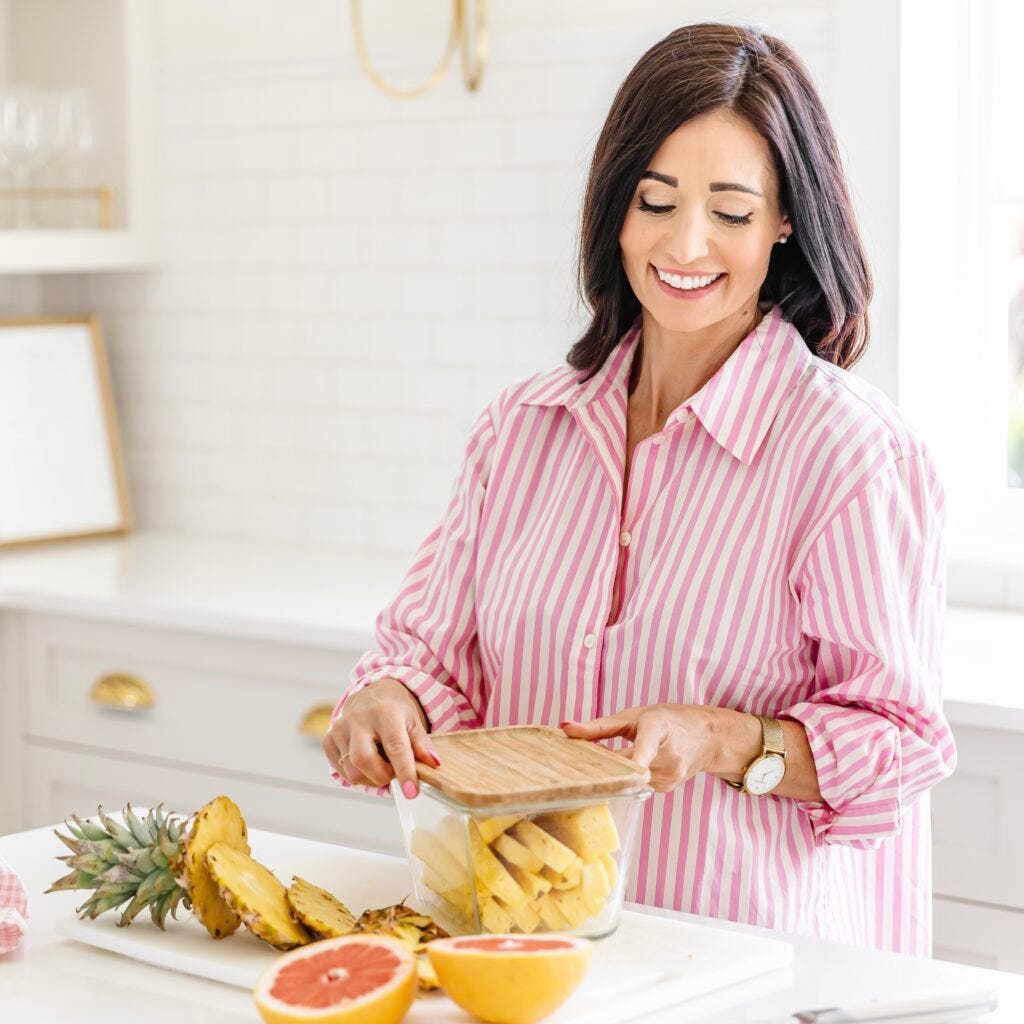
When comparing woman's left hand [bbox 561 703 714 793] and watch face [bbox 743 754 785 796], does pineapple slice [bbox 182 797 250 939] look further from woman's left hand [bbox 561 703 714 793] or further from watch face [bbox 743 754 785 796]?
watch face [bbox 743 754 785 796]

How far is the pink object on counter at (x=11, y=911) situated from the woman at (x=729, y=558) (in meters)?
0.31

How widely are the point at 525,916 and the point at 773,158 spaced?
808mm

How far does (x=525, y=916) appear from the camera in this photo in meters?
1.27

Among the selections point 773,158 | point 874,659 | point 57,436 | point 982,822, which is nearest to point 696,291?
point 773,158

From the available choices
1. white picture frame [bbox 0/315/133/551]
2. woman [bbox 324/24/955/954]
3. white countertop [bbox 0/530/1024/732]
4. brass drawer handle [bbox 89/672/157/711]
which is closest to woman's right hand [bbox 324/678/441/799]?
woman [bbox 324/24/955/954]

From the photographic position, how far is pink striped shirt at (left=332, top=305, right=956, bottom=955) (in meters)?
1.60

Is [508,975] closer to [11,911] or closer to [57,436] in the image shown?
[11,911]

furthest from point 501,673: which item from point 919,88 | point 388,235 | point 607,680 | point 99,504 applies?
point 99,504

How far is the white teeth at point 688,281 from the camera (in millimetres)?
1706

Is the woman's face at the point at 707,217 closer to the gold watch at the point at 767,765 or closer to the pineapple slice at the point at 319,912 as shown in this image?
the gold watch at the point at 767,765

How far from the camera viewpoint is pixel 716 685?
65.6 inches

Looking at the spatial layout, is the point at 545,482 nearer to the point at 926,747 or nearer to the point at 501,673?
the point at 501,673

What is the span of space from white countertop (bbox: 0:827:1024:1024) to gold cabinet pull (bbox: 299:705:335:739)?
1.27 metres

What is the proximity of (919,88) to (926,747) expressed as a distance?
1414 millimetres
